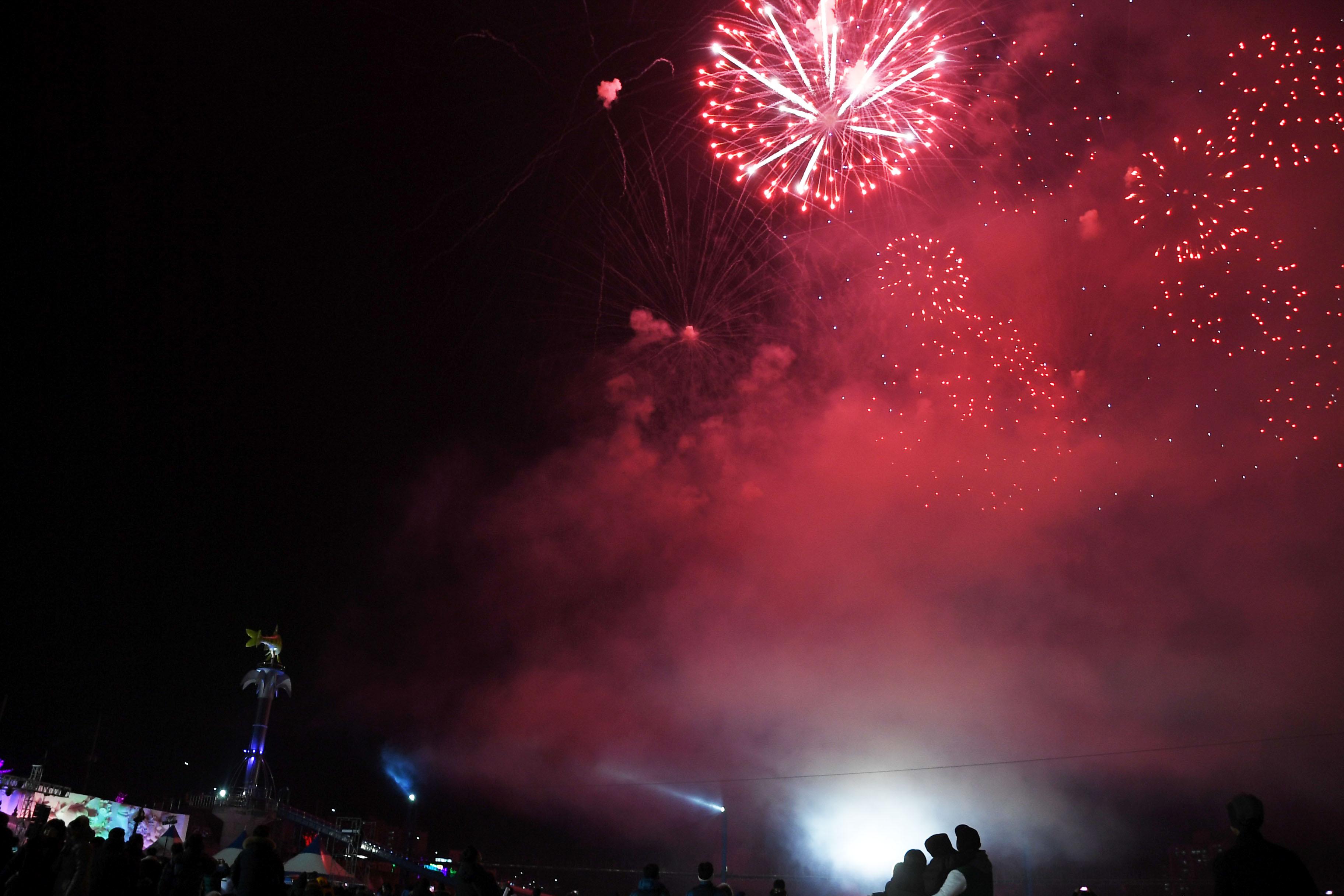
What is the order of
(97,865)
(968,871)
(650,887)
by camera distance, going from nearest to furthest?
1. (968,871)
2. (97,865)
3. (650,887)

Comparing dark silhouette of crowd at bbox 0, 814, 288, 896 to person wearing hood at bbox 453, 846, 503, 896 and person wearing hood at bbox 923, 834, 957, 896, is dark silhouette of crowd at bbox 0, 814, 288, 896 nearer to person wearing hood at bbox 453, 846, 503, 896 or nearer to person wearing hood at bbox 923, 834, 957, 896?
person wearing hood at bbox 453, 846, 503, 896

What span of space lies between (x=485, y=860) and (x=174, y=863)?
6255 cm

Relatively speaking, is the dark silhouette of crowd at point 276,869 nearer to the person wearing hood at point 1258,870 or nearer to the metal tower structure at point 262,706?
the person wearing hood at point 1258,870

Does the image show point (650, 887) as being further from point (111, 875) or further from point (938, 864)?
point (111, 875)

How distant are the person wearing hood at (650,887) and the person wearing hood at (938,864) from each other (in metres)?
2.54

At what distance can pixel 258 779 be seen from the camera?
163 ft

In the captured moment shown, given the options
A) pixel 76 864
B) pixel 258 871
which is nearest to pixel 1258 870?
pixel 258 871

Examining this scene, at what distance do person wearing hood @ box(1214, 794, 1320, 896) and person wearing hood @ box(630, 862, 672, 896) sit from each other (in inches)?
164

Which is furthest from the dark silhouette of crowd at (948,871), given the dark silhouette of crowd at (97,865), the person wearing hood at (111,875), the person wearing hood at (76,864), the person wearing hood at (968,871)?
the person wearing hood at (76,864)

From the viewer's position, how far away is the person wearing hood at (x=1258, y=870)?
3293 mm

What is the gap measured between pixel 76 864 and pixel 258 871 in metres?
2.15

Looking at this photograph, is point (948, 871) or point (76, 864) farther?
point (76, 864)

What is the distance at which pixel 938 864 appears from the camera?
4570 millimetres

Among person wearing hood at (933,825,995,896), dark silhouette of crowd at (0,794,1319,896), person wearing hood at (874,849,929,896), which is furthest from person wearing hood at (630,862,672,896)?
person wearing hood at (933,825,995,896)
